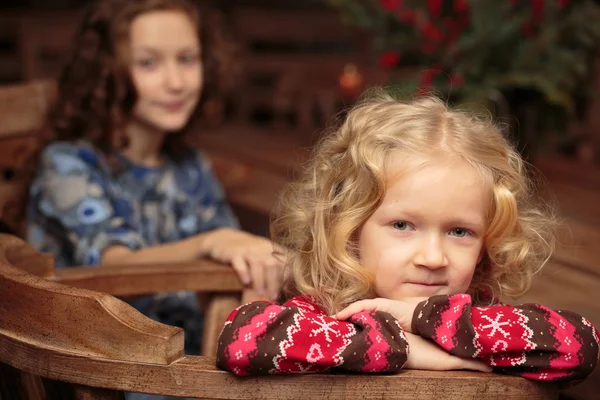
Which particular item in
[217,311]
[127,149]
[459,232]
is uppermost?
[459,232]

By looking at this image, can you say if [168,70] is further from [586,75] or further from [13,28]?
[13,28]

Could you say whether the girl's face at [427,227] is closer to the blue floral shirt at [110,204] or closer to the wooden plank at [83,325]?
the wooden plank at [83,325]

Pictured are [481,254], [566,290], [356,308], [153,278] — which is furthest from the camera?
[566,290]

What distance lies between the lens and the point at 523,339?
1008 mm

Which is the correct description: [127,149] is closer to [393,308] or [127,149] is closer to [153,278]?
[153,278]

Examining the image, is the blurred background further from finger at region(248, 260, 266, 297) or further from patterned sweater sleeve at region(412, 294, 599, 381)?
patterned sweater sleeve at region(412, 294, 599, 381)

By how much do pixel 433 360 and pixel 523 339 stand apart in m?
0.10

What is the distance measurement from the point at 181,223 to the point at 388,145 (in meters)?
1.00

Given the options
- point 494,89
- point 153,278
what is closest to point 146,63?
point 153,278

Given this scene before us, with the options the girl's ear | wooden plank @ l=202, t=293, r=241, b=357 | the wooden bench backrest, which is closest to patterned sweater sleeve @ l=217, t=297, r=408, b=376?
the girl's ear

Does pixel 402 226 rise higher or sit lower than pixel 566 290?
higher

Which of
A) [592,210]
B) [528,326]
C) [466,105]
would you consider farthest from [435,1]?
[528,326]

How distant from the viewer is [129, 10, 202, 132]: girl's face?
1980mm

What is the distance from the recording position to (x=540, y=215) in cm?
127
